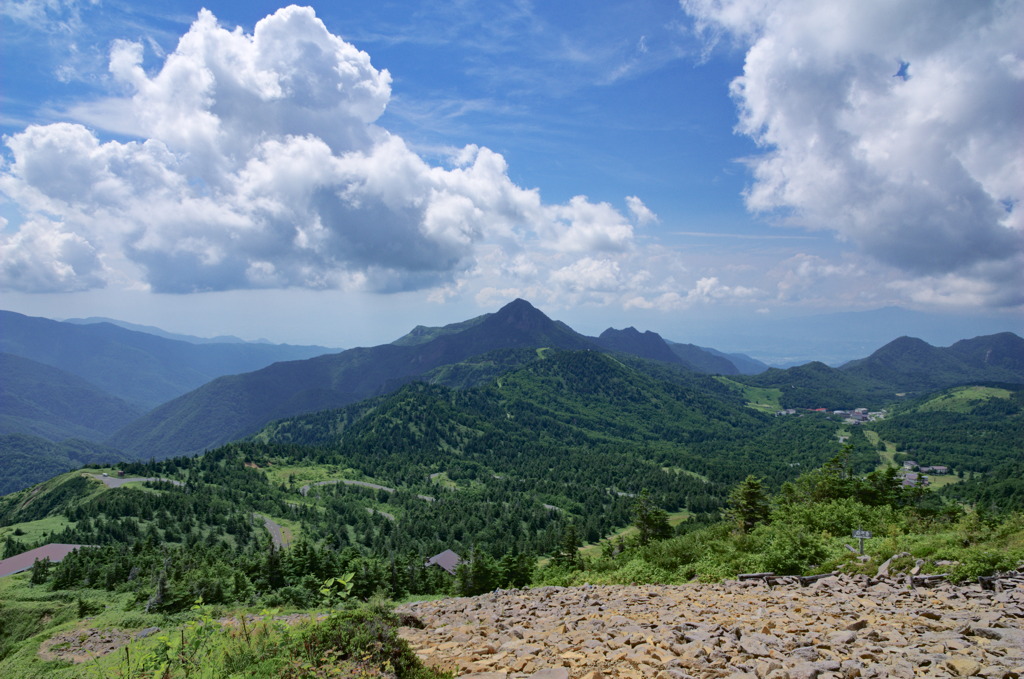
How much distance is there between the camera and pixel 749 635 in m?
10.2

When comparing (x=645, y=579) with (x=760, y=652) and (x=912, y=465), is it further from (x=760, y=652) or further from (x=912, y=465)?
(x=912, y=465)

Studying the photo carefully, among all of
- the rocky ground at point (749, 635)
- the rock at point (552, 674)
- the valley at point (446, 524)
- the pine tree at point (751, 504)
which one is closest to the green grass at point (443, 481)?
the valley at point (446, 524)

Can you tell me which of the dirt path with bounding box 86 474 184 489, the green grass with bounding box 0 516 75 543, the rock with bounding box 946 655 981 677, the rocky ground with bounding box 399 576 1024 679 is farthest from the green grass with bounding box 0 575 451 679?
the dirt path with bounding box 86 474 184 489

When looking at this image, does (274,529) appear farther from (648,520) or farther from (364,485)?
(648,520)

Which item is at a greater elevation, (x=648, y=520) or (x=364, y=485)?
(x=648, y=520)

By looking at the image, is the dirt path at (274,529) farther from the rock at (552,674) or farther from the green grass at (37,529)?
the rock at (552,674)

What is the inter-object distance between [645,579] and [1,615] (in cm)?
3383

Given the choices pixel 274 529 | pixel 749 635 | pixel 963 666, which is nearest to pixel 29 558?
pixel 274 529

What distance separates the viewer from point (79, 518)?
3012 inches

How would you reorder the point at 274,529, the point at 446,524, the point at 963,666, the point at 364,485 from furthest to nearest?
the point at 364,485
the point at 446,524
the point at 274,529
the point at 963,666

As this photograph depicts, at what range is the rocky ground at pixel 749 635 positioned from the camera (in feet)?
27.2

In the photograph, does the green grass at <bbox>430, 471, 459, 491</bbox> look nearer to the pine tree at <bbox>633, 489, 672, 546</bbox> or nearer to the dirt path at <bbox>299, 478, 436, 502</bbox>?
the dirt path at <bbox>299, 478, 436, 502</bbox>

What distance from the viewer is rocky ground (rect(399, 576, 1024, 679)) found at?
8297 millimetres

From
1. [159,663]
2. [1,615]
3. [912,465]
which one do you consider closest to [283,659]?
[159,663]
